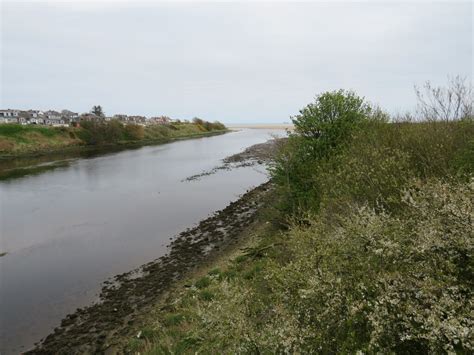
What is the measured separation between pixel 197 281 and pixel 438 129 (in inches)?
453

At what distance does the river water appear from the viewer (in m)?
13.5

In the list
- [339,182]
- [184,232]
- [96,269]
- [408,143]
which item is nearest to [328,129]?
[408,143]

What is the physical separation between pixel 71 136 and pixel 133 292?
7378 centimetres

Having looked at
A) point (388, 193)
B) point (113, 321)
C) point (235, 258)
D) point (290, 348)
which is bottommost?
point (113, 321)

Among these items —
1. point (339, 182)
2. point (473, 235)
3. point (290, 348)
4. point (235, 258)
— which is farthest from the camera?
point (235, 258)

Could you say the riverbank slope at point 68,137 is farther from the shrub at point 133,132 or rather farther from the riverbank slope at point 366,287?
the riverbank slope at point 366,287

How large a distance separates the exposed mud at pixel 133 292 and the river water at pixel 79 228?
738mm

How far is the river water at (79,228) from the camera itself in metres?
13.5

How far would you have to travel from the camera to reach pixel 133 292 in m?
14.0

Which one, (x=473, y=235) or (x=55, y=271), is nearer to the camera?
(x=473, y=235)

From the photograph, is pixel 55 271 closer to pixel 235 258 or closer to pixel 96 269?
pixel 96 269

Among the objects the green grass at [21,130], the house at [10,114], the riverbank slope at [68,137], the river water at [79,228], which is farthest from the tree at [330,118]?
the house at [10,114]

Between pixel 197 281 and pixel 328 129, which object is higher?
pixel 328 129

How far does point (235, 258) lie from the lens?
51.6ft
